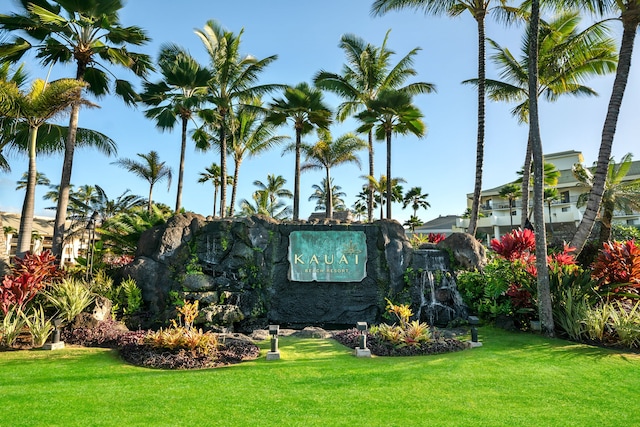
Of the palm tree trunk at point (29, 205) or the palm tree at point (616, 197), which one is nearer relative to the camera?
the palm tree trunk at point (29, 205)

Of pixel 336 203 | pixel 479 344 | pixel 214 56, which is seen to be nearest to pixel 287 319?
pixel 479 344

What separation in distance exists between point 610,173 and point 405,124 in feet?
39.1

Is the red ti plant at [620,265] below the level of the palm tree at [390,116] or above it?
below

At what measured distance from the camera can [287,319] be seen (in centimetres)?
1248

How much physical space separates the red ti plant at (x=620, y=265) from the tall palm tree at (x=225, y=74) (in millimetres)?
15386

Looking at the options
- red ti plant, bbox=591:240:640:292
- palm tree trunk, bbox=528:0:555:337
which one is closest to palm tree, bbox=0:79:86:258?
palm tree trunk, bbox=528:0:555:337

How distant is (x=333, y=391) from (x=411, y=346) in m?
2.99

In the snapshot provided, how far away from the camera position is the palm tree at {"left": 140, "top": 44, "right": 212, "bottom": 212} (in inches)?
697

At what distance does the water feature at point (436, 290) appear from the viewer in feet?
40.1

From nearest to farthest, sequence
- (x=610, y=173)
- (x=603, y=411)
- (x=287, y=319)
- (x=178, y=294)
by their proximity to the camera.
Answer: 1. (x=603, y=411)
2. (x=178, y=294)
3. (x=287, y=319)
4. (x=610, y=173)

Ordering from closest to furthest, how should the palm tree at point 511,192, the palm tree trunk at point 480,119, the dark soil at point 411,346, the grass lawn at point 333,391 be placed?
1. the grass lawn at point 333,391
2. the dark soil at point 411,346
3. the palm tree trunk at point 480,119
4. the palm tree at point 511,192

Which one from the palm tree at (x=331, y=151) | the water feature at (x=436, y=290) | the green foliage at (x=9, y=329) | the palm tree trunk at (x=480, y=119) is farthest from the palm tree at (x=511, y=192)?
the green foliage at (x=9, y=329)

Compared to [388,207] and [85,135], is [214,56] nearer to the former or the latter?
[85,135]

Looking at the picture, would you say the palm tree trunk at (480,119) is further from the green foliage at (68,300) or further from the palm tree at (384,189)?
the green foliage at (68,300)
